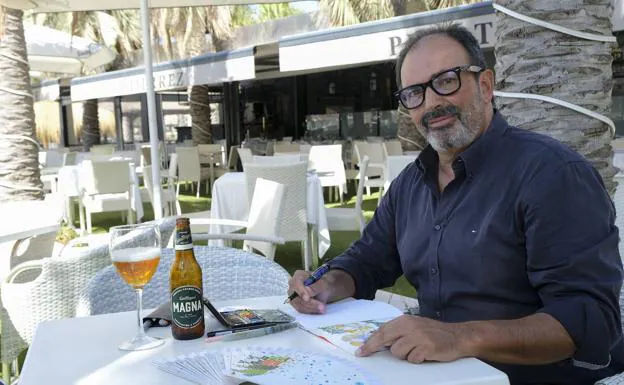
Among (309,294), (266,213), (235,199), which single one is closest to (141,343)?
(309,294)

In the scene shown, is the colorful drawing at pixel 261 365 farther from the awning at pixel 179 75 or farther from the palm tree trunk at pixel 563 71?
the awning at pixel 179 75

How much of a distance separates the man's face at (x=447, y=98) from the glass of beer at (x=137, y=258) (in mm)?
837

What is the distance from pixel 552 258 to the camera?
51.0 inches

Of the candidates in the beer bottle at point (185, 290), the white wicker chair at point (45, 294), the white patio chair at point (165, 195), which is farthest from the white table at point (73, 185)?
the beer bottle at point (185, 290)

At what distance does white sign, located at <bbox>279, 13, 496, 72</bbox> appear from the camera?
5020 mm

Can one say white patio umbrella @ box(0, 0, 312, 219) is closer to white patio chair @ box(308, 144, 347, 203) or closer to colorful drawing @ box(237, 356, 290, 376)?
white patio chair @ box(308, 144, 347, 203)

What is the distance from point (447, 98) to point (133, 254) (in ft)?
3.06

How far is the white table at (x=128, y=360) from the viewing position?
3.16 feet

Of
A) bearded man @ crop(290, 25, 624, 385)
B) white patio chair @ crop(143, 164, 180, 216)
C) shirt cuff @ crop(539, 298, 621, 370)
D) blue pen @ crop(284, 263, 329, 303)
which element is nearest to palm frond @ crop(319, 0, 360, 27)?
white patio chair @ crop(143, 164, 180, 216)

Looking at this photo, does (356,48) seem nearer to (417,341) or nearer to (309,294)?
(309,294)

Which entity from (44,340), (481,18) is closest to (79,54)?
(481,18)

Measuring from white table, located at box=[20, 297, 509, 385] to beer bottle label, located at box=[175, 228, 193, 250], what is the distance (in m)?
0.19

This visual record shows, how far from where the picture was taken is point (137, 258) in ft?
3.81

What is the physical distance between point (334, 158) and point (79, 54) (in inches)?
194
